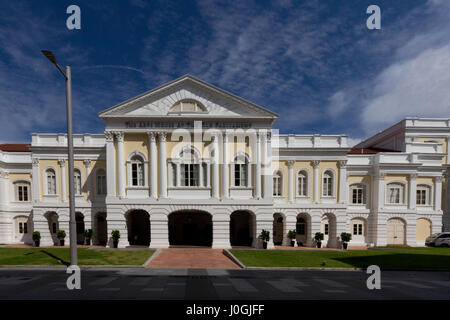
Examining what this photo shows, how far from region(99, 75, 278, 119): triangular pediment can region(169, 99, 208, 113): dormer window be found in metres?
0.19

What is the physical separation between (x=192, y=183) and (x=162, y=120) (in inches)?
265

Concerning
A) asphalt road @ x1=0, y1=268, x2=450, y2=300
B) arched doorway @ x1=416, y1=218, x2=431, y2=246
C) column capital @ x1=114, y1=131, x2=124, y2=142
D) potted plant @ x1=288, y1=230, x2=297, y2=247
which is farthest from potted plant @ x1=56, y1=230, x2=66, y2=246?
arched doorway @ x1=416, y1=218, x2=431, y2=246

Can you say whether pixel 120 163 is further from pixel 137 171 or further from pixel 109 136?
pixel 109 136

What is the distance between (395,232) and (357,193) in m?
5.97

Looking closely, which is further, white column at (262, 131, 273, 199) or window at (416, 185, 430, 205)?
window at (416, 185, 430, 205)

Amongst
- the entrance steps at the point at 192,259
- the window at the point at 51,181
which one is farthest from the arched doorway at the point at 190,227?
the window at the point at 51,181

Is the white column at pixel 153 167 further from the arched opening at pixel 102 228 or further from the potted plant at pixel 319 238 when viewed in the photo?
the potted plant at pixel 319 238

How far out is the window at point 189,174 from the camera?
19797 mm

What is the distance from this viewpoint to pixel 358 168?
2358cm

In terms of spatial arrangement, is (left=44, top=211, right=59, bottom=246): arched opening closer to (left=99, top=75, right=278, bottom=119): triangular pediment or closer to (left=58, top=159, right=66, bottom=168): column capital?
(left=58, top=159, right=66, bottom=168): column capital

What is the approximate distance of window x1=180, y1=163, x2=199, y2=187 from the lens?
1980cm

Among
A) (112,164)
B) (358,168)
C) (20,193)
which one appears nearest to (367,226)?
(358,168)

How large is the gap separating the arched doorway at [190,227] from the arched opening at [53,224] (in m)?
12.2
